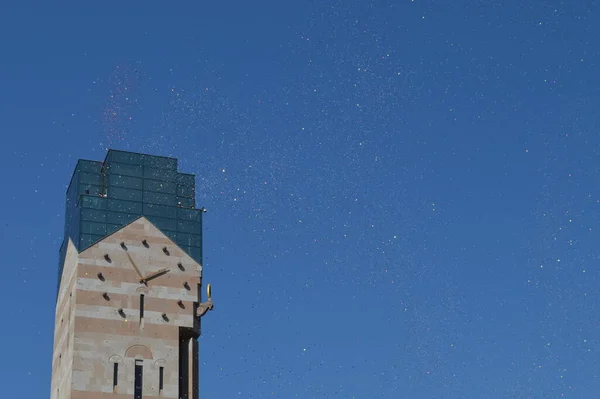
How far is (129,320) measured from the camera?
82.7 m

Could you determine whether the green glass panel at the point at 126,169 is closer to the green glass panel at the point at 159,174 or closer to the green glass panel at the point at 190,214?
the green glass panel at the point at 159,174

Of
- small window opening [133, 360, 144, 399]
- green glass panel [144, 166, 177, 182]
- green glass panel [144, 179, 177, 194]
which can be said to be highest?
green glass panel [144, 166, 177, 182]

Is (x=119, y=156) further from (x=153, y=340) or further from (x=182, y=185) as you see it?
(x=153, y=340)

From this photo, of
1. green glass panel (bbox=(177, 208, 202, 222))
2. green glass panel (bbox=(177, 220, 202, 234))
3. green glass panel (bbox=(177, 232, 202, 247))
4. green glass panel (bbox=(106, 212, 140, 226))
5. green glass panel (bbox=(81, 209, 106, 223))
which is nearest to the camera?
green glass panel (bbox=(81, 209, 106, 223))

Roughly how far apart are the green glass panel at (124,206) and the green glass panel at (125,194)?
0.31 metres

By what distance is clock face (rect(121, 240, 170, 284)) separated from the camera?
84.2 meters

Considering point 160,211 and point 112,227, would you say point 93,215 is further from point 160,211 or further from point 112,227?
point 160,211

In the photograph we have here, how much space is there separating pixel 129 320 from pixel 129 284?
2.66 m

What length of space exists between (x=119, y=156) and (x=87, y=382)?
17.2 metres

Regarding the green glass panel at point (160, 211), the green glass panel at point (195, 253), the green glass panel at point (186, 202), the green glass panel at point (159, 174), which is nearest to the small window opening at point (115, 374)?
the green glass panel at point (195, 253)

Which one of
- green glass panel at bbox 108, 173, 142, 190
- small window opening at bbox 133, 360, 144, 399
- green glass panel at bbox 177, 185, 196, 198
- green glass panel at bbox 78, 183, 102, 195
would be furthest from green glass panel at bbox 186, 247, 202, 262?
small window opening at bbox 133, 360, 144, 399

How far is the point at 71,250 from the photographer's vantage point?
85.8 m

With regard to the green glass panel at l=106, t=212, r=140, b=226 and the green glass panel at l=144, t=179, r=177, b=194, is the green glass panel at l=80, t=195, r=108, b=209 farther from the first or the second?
the green glass panel at l=144, t=179, r=177, b=194

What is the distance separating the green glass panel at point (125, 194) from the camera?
86.2m
